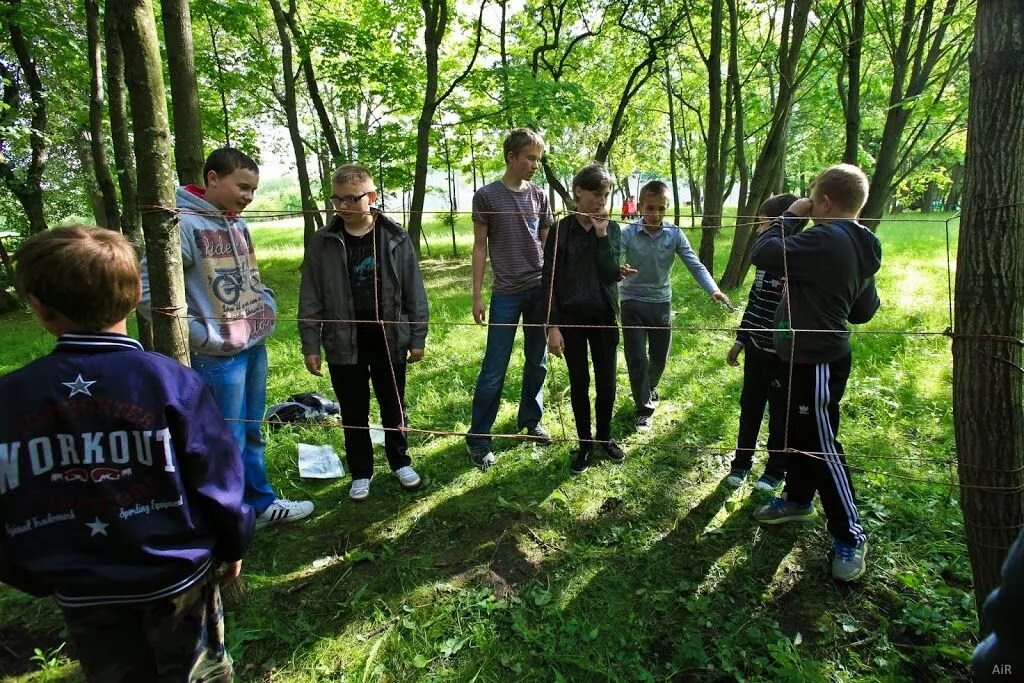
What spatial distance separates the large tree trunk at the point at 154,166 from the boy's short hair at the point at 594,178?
1896 mm

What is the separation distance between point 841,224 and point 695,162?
86.5 feet

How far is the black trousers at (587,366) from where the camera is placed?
10.0ft

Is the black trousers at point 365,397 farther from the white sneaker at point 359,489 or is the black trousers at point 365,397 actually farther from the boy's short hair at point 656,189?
the boy's short hair at point 656,189

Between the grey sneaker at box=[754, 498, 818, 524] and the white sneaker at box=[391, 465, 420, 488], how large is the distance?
1861mm

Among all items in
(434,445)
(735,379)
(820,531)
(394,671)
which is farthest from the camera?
(735,379)

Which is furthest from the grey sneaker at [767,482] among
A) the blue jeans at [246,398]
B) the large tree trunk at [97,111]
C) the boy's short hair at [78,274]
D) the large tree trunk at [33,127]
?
the large tree trunk at [33,127]

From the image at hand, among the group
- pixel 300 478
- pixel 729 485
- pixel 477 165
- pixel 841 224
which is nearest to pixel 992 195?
pixel 841 224

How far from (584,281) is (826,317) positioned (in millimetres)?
1191

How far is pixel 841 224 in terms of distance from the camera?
2.24 metres

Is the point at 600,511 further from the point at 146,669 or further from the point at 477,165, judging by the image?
the point at 477,165

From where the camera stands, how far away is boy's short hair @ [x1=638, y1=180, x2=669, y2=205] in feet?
11.2

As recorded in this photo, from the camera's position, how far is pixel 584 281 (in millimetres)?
3010

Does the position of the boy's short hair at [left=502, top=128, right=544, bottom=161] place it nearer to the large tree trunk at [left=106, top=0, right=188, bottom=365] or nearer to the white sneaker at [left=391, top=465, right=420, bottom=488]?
the large tree trunk at [left=106, top=0, right=188, bottom=365]

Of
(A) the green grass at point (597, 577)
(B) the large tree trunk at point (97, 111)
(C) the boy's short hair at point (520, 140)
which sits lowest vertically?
(A) the green grass at point (597, 577)
